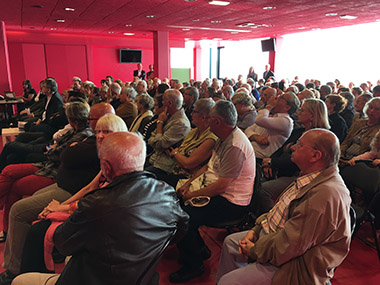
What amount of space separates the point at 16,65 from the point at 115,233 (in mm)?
14593

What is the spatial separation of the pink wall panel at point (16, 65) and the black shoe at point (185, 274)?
1388cm

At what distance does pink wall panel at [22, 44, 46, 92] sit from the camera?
43.3 ft

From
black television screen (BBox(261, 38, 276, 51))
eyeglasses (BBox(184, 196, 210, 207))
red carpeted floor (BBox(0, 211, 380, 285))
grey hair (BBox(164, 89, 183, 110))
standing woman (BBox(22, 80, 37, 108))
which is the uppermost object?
black television screen (BBox(261, 38, 276, 51))

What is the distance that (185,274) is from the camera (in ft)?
7.14

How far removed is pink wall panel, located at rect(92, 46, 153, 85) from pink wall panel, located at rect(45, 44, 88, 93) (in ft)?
2.20

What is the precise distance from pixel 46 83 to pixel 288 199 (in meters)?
4.67

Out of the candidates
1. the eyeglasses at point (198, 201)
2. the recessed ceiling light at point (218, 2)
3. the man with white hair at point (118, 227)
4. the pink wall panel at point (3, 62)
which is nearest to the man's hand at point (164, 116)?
the eyeglasses at point (198, 201)

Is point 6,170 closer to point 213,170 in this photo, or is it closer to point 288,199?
point 213,170

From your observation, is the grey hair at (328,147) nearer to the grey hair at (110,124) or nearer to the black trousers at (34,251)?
A: the grey hair at (110,124)

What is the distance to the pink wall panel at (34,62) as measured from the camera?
13.2m

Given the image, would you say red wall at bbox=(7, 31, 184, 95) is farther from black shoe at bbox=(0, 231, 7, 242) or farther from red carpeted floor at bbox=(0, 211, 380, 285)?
red carpeted floor at bbox=(0, 211, 380, 285)

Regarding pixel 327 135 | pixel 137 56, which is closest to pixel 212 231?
pixel 327 135

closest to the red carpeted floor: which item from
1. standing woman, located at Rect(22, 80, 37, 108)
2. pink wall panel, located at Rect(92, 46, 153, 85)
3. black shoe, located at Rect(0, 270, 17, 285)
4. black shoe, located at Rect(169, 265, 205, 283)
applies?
black shoe, located at Rect(169, 265, 205, 283)

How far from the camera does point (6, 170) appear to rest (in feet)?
8.86
